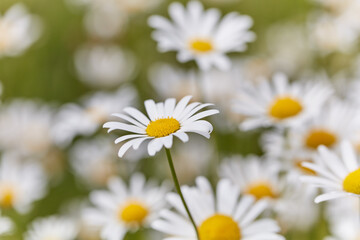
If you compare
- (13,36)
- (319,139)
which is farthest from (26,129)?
(319,139)


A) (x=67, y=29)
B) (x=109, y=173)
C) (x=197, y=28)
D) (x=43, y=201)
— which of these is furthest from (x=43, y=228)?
(x=67, y=29)

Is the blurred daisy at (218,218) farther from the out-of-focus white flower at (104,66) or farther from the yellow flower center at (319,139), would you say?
the out-of-focus white flower at (104,66)

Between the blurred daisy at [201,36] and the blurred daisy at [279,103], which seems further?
the blurred daisy at [201,36]

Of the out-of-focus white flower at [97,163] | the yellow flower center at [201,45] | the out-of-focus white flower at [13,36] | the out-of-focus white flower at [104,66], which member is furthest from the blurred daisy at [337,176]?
the out-of-focus white flower at [104,66]

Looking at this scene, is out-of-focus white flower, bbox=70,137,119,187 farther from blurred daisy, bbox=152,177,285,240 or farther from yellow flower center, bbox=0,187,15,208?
blurred daisy, bbox=152,177,285,240

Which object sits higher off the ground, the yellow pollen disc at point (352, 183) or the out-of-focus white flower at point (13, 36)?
the out-of-focus white flower at point (13, 36)

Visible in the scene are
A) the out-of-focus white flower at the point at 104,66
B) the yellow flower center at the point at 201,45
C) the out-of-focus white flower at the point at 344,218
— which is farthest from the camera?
the out-of-focus white flower at the point at 104,66

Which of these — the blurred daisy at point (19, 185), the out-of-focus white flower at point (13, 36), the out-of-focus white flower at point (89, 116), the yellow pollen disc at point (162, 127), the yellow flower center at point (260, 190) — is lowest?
the yellow pollen disc at point (162, 127)

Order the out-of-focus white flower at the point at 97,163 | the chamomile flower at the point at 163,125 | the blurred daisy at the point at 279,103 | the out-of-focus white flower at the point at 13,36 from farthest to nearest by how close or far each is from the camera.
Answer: the out-of-focus white flower at the point at 13,36, the out-of-focus white flower at the point at 97,163, the blurred daisy at the point at 279,103, the chamomile flower at the point at 163,125

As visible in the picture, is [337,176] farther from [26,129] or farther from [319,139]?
[26,129]
